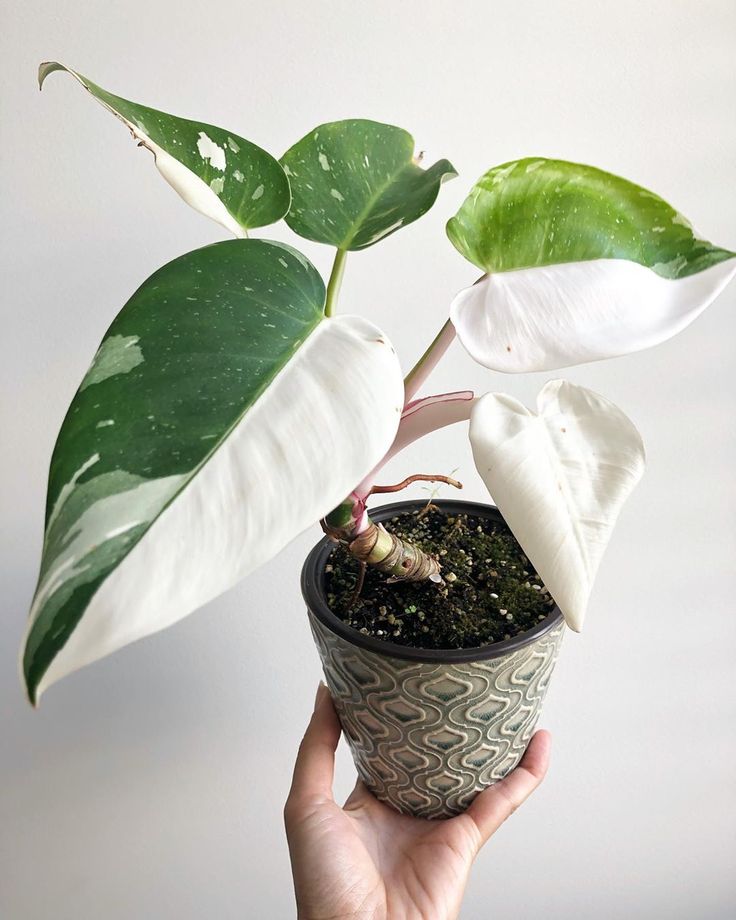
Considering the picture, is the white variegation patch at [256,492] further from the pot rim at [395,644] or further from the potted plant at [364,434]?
the pot rim at [395,644]

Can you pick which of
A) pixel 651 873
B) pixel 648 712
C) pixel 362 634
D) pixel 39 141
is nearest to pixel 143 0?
pixel 39 141

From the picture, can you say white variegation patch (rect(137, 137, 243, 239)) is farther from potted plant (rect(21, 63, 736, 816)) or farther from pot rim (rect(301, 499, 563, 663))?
pot rim (rect(301, 499, 563, 663))

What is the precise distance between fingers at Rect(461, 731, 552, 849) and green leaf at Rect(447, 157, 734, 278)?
1.49 ft

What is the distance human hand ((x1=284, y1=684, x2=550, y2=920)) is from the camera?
636 millimetres

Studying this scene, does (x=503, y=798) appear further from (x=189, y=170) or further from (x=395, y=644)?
(x=189, y=170)

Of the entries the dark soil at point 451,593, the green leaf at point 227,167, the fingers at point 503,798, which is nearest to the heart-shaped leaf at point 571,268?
the green leaf at point 227,167

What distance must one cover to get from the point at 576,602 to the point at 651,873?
36.2 inches

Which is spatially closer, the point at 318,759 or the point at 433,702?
the point at 433,702

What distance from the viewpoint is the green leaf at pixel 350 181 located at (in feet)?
1.66

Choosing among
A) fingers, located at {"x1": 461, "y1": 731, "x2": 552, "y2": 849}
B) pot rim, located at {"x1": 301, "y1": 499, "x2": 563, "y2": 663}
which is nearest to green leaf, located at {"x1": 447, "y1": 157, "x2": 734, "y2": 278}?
pot rim, located at {"x1": 301, "y1": 499, "x2": 563, "y2": 663}

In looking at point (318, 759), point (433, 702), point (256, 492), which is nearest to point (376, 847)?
point (318, 759)

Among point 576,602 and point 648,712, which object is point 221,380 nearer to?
point 576,602

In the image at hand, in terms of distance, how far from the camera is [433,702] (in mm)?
535

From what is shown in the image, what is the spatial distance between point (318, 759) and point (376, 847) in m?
0.09
